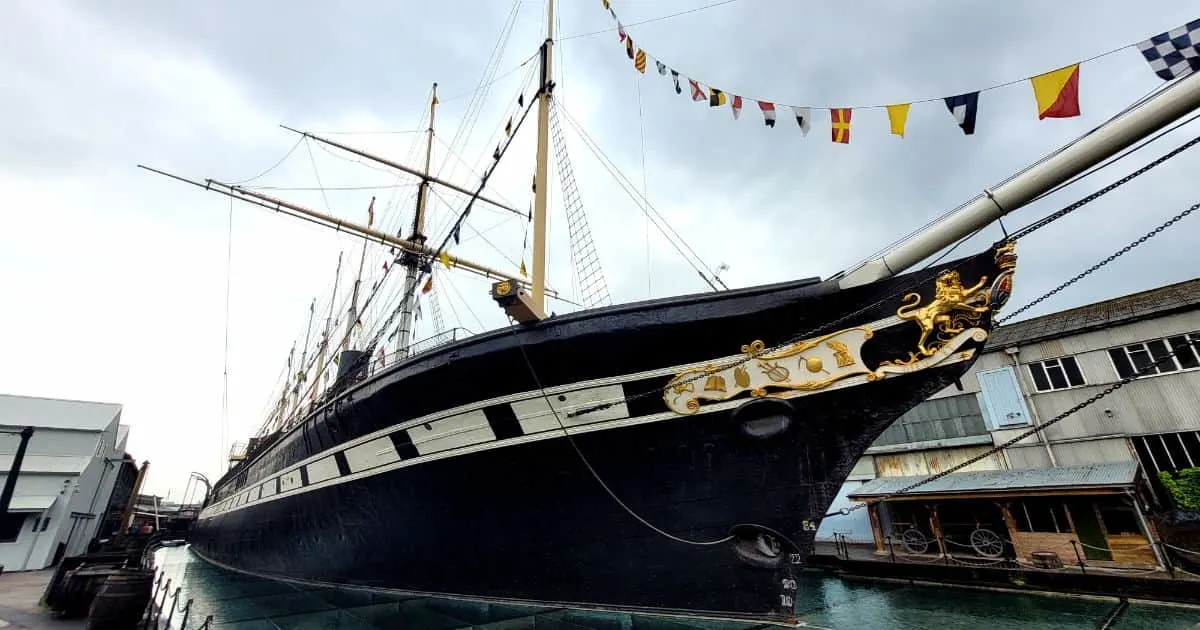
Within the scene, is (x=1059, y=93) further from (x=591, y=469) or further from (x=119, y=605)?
(x=119, y=605)

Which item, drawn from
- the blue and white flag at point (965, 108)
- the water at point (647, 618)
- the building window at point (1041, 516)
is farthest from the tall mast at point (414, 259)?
the building window at point (1041, 516)

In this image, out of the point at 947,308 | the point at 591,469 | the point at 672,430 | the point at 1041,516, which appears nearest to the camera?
the point at 947,308

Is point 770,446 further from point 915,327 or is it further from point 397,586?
point 397,586

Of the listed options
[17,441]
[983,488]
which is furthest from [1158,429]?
[17,441]

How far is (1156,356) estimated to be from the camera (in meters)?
10.7

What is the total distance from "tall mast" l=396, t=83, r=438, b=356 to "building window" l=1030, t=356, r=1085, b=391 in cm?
1709

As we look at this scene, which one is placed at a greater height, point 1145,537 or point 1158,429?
point 1158,429

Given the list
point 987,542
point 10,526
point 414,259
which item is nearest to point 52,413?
point 10,526

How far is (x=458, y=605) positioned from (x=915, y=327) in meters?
6.05

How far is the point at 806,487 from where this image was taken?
15.8 ft

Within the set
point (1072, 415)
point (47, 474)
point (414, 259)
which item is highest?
point (414, 259)

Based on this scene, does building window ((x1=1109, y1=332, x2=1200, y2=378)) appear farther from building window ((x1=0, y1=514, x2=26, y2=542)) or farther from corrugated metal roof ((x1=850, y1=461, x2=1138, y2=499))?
building window ((x1=0, y1=514, x2=26, y2=542))

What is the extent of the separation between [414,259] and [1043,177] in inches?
596

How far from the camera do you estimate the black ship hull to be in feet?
15.2
